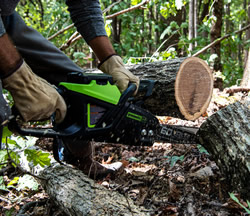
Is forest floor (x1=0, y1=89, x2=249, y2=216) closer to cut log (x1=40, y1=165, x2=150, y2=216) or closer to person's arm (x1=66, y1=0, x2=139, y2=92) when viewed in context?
cut log (x1=40, y1=165, x2=150, y2=216)

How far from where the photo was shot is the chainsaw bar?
2.21 metres

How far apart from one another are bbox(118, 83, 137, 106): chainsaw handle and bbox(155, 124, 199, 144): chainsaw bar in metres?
0.45

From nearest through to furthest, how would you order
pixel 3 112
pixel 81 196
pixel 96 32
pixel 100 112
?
1. pixel 3 112
2. pixel 81 196
3. pixel 100 112
4. pixel 96 32

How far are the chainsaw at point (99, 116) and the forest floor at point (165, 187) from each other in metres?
0.34

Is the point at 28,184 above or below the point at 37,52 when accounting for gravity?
below

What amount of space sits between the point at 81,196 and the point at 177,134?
0.99 metres

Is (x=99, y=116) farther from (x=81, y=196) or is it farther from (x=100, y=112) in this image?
(x=81, y=196)

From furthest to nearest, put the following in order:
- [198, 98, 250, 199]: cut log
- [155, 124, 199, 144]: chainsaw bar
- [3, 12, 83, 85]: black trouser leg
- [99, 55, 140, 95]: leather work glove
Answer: [155, 124, 199, 144]: chainsaw bar, [99, 55, 140, 95]: leather work glove, [3, 12, 83, 85]: black trouser leg, [198, 98, 250, 199]: cut log

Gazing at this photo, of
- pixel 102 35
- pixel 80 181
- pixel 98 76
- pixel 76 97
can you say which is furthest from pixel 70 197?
pixel 102 35

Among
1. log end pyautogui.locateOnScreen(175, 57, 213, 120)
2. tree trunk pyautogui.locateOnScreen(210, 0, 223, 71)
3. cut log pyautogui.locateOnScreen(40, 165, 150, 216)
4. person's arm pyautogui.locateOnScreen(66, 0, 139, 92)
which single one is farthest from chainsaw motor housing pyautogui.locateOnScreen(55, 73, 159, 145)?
tree trunk pyautogui.locateOnScreen(210, 0, 223, 71)

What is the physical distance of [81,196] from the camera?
66.1 inches

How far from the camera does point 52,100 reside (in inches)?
56.6

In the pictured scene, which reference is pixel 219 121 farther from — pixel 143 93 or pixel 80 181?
pixel 80 181

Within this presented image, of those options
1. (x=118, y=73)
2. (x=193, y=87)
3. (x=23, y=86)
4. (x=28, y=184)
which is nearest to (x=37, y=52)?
(x=118, y=73)
